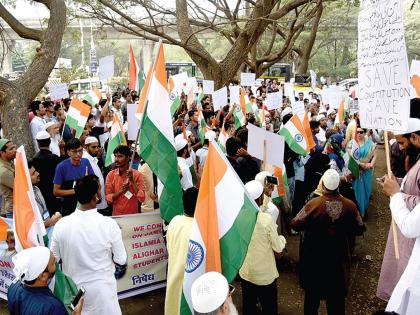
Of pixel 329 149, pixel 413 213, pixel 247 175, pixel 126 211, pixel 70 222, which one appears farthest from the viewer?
pixel 329 149

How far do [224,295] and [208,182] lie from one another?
2.99 ft

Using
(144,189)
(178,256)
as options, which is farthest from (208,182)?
(144,189)

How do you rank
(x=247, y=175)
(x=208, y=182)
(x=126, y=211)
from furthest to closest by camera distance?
(x=247, y=175) → (x=126, y=211) → (x=208, y=182)

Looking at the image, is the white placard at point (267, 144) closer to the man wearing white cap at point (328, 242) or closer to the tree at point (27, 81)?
the man wearing white cap at point (328, 242)

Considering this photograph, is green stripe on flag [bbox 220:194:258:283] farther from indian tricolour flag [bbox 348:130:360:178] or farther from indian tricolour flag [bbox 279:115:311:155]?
indian tricolour flag [bbox 348:130:360:178]

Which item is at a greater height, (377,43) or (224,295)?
(377,43)

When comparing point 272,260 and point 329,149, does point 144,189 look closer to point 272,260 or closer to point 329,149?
point 272,260

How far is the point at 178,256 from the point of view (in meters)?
3.24

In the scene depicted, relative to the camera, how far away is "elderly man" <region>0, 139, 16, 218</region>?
4.54 meters

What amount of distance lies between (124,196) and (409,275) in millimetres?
3016

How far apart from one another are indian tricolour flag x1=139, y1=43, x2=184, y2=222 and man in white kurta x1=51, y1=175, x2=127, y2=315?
0.66 meters

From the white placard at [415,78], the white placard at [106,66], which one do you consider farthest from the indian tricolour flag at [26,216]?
the white placard at [106,66]

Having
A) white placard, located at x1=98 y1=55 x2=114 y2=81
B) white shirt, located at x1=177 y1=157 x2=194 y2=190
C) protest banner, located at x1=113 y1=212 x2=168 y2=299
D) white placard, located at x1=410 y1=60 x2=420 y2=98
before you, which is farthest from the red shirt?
white placard, located at x1=98 y1=55 x2=114 y2=81

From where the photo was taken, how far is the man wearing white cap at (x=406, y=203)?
9.41ft
